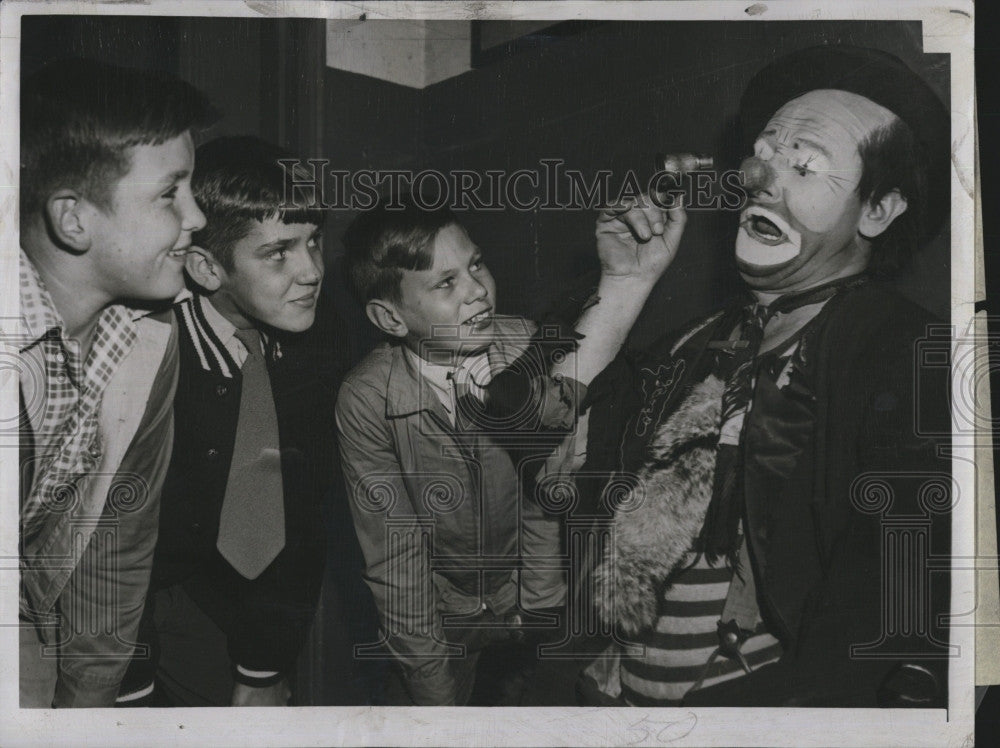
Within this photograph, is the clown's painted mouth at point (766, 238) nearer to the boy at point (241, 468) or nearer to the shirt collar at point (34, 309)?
the boy at point (241, 468)

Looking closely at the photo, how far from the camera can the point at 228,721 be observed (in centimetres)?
257

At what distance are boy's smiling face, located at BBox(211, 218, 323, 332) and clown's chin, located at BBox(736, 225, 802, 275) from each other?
1.09 m

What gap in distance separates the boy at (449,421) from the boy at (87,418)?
1.68 feet

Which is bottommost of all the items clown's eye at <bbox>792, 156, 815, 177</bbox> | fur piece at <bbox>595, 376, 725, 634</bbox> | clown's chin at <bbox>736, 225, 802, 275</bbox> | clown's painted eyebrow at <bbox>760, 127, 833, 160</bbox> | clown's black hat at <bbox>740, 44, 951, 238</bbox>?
fur piece at <bbox>595, 376, 725, 634</bbox>

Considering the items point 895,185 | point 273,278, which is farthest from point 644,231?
point 273,278

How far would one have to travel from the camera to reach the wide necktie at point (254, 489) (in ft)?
8.39

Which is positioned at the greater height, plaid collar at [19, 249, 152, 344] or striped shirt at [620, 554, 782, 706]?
plaid collar at [19, 249, 152, 344]

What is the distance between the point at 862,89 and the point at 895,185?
0.86 feet

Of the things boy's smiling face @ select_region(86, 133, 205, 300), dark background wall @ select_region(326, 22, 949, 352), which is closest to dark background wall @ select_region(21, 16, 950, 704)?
dark background wall @ select_region(326, 22, 949, 352)

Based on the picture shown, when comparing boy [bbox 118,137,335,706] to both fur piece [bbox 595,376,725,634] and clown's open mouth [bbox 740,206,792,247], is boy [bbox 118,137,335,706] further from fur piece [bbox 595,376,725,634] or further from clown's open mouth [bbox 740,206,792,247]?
clown's open mouth [bbox 740,206,792,247]

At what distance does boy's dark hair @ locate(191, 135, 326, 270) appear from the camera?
2553 mm

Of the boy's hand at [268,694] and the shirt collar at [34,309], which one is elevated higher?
the shirt collar at [34,309]

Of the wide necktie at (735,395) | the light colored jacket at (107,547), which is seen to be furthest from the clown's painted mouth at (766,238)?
the light colored jacket at (107,547)

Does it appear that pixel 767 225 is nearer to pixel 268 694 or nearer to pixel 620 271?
pixel 620 271
